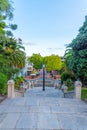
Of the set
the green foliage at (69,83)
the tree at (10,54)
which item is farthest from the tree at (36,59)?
the green foliage at (69,83)

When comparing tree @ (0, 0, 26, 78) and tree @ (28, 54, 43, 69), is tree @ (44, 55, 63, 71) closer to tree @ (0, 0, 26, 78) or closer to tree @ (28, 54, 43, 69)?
tree @ (28, 54, 43, 69)

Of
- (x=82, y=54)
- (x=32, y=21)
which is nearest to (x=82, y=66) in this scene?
(x=82, y=54)

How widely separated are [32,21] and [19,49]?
32.7ft

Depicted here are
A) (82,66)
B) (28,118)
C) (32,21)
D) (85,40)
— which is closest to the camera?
(28,118)

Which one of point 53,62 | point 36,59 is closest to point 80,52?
point 53,62

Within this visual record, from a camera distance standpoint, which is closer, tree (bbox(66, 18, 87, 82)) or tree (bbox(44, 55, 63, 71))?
tree (bbox(66, 18, 87, 82))

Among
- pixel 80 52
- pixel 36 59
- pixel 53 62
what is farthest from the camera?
pixel 36 59

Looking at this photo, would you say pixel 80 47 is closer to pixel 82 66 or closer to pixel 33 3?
pixel 82 66

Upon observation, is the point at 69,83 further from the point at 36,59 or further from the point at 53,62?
the point at 36,59

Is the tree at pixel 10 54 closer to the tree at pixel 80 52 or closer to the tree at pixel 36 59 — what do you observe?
the tree at pixel 80 52

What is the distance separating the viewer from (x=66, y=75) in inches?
1374

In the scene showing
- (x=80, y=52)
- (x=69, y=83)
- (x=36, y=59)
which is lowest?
(x=69, y=83)

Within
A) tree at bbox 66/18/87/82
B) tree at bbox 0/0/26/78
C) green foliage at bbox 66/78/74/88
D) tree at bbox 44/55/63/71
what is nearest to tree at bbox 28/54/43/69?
Result: tree at bbox 44/55/63/71

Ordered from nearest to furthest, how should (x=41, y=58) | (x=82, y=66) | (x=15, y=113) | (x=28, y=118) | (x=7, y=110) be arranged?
(x=28, y=118)
(x=15, y=113)
(x=7, y=110)
(x=82, y=66)
(x=41, y=58)
